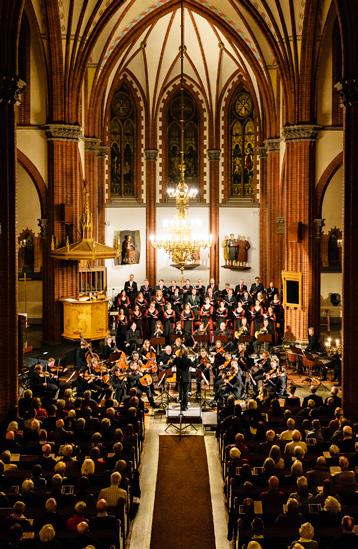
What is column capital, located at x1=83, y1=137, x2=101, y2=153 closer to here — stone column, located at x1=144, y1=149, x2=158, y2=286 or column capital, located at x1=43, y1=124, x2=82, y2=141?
column capital, located at x1=43, y1=124, x2=82, y2=141

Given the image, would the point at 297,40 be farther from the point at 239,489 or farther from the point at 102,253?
the point at 239,489

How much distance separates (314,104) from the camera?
70.2 ft

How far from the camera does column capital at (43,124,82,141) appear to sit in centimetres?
2134

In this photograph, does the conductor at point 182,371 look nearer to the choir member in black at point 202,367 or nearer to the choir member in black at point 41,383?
the choir member in black at point 202,367

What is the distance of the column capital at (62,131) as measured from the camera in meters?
21.3

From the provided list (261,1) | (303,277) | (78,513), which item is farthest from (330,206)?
(78,513)

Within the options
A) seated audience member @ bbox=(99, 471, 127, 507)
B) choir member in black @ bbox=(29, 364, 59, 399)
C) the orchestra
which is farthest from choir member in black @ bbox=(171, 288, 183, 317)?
seated audience member @ bbox=(99, 471, 127, 507)

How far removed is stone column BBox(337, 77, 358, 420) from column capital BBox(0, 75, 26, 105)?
6.89 meters

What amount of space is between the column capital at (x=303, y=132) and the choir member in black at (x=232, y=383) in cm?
895

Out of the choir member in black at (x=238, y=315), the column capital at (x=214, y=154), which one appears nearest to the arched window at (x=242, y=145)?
the column capital at (x=214, y=154)

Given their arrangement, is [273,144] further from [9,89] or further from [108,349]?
[9,89]

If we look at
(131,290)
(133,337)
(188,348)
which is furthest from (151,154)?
(188,348)

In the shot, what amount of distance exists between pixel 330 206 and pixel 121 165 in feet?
37.2

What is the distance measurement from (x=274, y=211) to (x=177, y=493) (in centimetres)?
1777
